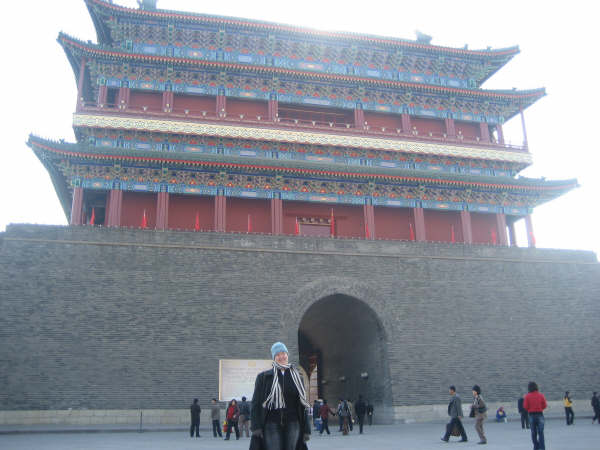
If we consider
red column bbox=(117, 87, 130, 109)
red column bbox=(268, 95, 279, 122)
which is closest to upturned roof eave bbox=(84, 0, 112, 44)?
red column bbox=(117, 87, 130, 109)

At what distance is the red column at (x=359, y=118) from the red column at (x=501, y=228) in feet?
21.7

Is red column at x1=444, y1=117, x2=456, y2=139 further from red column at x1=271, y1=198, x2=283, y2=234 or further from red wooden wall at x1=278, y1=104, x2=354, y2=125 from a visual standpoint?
red column at x1=271, y1=198, x2=283, y2=234

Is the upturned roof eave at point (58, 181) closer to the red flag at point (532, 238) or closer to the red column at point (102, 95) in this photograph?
the red column at point (102, 95)

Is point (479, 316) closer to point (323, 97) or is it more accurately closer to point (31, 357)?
point (323, 97)

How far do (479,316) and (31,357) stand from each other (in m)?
13.3

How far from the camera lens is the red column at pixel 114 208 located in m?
20.0

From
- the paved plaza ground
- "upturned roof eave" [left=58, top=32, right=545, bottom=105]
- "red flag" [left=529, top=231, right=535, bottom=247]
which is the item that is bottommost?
the paved plaza ground

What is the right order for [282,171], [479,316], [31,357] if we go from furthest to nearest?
[282,171], [479,316], [31,357]

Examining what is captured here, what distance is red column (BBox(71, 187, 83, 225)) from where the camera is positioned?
19.5 metres

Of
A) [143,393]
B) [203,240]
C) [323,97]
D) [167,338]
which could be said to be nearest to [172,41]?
[323,97]

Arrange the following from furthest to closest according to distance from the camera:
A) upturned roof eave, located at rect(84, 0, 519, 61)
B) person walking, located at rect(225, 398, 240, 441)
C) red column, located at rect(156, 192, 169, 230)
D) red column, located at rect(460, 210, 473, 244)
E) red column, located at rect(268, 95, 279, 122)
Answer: red column, located at rect(268, 95, 279, 122) < upturned roof eave, located at rect(84, 0, 519, 61) < red column, located at rect(460, 210, 473, 244) < red column, located at rect(156, 192, 169, 230) < person walking, located at rect(225, 398, 240, 441)

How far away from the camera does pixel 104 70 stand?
22.8 metres

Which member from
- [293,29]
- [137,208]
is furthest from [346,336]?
[293,29]

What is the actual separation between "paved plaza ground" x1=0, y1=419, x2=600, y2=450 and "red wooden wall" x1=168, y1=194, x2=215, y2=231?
27.2ft
